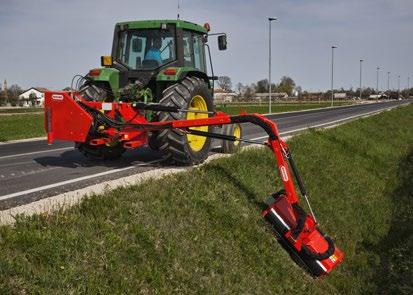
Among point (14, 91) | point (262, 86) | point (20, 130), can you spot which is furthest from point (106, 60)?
point (262, 86)

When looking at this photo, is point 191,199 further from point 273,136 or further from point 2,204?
point 2,204

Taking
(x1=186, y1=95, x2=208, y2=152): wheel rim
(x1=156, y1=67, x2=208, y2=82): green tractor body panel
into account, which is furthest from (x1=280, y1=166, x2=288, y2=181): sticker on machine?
(x1=156, y1=67, x2=208, y2=82): green tractor body panel

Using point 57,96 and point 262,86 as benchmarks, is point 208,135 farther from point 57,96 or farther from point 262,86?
point 262,86

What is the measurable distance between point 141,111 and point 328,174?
4.98m

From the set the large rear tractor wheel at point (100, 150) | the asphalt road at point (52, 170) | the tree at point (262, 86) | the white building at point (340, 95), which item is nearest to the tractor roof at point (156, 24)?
the large rear tractor wheel at point (100, 150)

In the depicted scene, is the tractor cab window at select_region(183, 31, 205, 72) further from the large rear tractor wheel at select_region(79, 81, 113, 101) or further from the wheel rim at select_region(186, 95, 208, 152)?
the large rear tractor wheel at select_region(79, 81, 113, 101)

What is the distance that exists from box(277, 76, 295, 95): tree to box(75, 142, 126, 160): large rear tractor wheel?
455 feet

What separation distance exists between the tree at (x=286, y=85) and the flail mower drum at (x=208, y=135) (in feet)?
458

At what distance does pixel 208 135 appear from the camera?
726cm

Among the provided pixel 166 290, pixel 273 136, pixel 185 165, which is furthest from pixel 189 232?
pixel 185 165

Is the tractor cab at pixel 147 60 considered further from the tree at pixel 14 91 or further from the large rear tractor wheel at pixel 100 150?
the tree at pixel 14 91

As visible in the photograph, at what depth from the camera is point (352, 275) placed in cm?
743

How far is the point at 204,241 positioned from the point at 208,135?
2167 mm

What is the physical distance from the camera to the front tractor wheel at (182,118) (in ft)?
25.5
